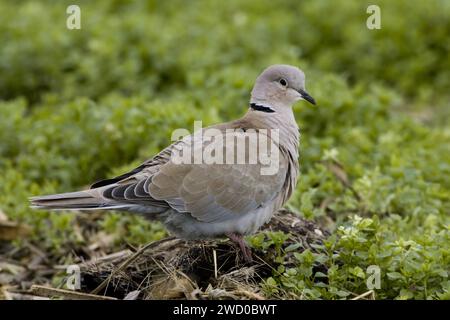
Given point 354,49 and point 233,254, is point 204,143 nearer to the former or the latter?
point 233,254

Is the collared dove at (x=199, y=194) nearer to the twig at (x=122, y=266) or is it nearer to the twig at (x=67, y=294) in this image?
the twig at (x=122, y=266)

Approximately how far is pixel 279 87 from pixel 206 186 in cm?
101

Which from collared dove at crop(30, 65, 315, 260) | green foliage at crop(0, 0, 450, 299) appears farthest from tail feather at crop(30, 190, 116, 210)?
green foliage at crop(0, 0, 450, 299)

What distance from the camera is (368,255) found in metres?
4.64

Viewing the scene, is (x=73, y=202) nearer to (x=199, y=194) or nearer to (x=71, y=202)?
(x=71, y=202)

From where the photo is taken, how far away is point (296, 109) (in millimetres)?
7574

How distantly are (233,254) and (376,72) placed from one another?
5.19m

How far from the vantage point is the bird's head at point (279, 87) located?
565cm

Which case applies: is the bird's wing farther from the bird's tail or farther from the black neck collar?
the black neck collar

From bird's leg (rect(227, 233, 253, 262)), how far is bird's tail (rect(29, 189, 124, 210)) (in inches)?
25.5

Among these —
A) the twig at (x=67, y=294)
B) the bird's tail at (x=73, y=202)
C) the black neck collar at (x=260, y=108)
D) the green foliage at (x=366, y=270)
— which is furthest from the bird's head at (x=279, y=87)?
the twig at (x=67, y=294)

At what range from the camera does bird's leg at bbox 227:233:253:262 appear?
4934 mm

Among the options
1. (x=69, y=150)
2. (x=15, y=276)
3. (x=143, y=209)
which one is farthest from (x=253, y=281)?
(x=69, y=150)

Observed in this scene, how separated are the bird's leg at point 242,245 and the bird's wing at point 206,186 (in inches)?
4.4
